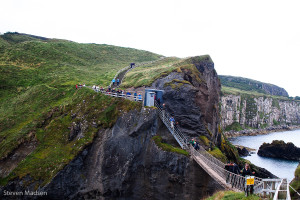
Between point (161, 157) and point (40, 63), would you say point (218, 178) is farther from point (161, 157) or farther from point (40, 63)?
point (40, 63)

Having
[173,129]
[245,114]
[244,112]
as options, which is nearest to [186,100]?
[173,129]

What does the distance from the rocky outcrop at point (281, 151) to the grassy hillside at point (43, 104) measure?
57881 mm

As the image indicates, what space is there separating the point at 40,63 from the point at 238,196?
5539 centimetres

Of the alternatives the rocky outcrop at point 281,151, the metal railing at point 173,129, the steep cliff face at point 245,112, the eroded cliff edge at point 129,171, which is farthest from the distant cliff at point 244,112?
the eroded cliff edge at point 129,171

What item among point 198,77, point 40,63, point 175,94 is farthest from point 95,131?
point 40,63

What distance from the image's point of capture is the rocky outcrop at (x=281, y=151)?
77.2 metres

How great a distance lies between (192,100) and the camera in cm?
3038

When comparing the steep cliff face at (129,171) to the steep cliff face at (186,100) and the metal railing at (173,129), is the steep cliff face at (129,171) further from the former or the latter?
the steep cliff face at (186,100)

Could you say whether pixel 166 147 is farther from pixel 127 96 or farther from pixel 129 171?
pixel 127 96

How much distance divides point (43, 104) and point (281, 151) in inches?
2890

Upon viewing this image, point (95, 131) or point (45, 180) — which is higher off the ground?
point (95, 131)

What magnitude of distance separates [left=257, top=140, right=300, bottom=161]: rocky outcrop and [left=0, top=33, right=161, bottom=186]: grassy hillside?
5788 cm

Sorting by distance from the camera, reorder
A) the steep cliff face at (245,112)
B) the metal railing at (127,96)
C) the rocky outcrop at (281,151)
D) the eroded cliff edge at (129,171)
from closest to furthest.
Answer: the eroded cliff edge at (129,171), the metal railing at (127,96), the rocky outcrop at (281,151), the steep cliff face at (245,112)

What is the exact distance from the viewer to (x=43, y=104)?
35.8 metres
